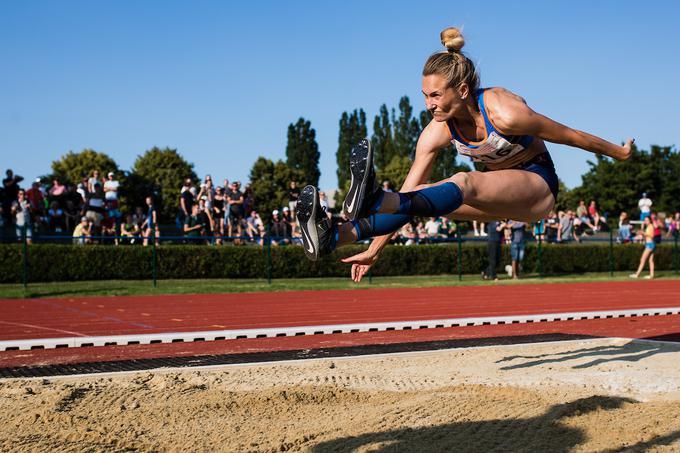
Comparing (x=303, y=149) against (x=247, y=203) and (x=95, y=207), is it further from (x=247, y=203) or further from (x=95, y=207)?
(x=95, y=207)

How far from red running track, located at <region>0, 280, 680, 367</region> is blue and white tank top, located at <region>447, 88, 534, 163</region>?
3453 millimetres

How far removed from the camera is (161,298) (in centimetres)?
1459

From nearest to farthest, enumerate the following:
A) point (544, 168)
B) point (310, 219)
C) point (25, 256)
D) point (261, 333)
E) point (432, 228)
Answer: point (310, 219) < point (544, 168) < point (261, 333) < point (25, 256) < point (432, 228)

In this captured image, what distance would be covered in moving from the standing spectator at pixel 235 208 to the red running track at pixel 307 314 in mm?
5635

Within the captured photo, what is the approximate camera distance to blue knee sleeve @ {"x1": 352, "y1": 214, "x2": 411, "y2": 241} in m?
4.49

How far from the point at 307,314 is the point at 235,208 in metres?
9.95

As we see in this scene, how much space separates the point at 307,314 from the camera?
38.1 ft

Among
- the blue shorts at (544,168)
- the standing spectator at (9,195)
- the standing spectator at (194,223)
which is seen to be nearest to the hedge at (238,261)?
the standing spectator at (194,223)

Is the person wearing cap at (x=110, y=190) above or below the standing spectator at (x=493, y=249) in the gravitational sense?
above

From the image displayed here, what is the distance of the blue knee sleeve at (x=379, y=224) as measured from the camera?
4.49 meters

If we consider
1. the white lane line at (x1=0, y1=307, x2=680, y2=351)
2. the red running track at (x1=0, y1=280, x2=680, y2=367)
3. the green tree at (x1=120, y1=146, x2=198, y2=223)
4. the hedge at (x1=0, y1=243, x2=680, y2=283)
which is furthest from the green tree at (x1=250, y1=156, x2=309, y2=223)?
the white lane line at (x1=0, y1=307, x2=680, y2=351)

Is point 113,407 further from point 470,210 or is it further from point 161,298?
point 161,298

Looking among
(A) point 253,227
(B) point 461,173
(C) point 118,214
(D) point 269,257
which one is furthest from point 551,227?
(B) point 461,173

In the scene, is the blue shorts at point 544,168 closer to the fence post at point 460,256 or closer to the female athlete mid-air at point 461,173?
the female athlete mid-air at point 461,173
